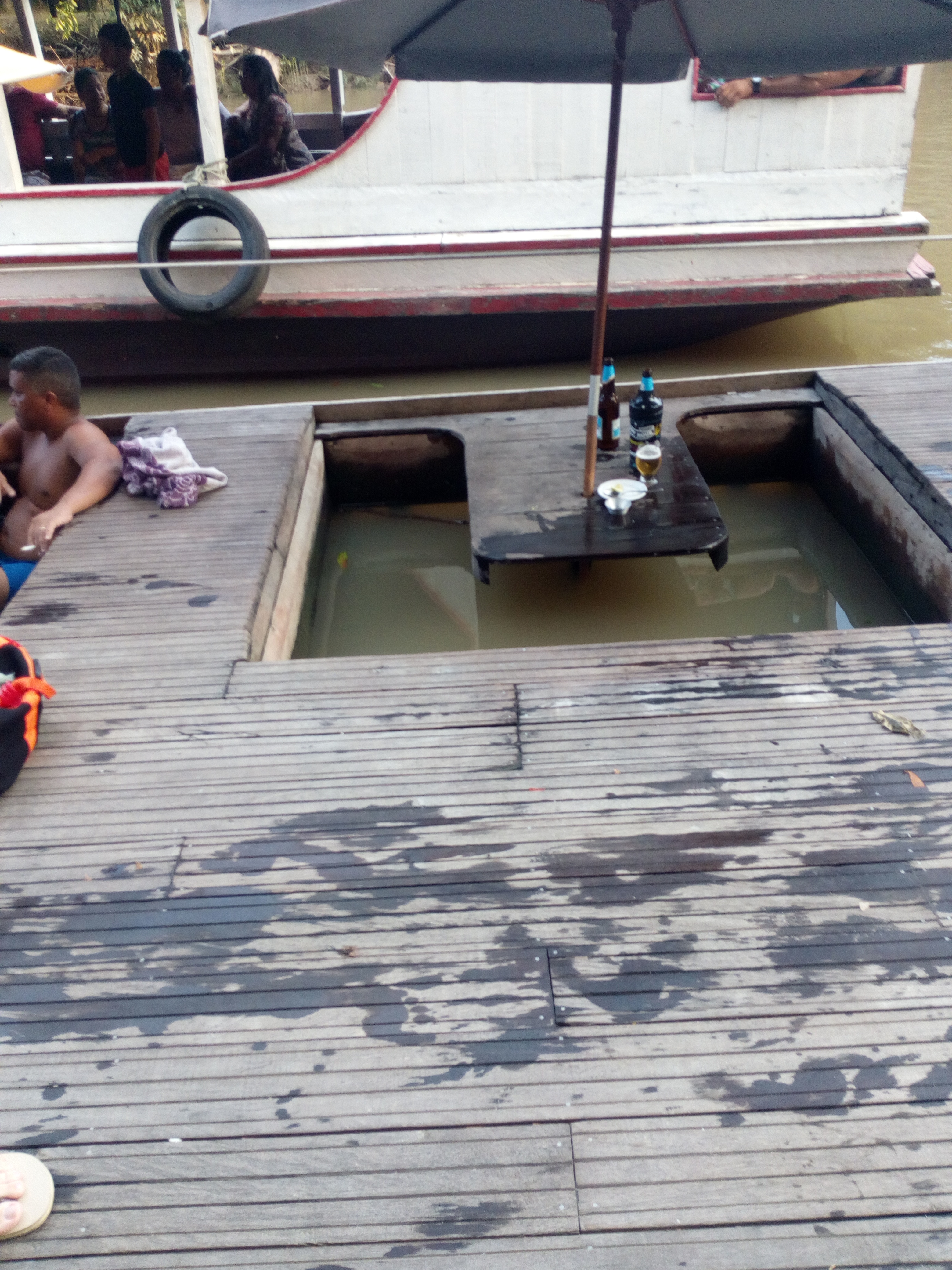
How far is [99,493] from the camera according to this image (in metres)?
4.06

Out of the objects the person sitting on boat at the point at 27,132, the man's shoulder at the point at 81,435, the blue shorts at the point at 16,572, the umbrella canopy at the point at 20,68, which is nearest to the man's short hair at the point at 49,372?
the man's shoulder at the point at 81,435

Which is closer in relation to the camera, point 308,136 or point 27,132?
point 27,132

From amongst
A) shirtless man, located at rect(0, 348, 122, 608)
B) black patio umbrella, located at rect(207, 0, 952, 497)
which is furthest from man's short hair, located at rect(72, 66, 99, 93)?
black patio umbrella, located at rect(207, 0, 952, 497)

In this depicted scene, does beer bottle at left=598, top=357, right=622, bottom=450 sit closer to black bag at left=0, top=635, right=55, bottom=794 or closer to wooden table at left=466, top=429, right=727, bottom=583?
wooden table at left=466, top=429, right=727, bottom=583

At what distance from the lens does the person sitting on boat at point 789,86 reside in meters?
5.84

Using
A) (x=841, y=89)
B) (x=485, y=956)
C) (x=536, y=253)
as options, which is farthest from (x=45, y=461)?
(x=841, y=89)

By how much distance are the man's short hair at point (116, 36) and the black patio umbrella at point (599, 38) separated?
13.3ft

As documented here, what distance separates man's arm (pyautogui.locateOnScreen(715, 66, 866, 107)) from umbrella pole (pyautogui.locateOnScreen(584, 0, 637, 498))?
2863 mm

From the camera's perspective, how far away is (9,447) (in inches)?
164

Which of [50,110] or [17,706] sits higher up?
[50,110]

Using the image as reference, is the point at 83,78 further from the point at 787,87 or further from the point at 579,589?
the point at 579,589

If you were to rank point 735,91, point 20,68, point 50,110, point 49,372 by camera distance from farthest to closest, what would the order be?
point 50,110 → point 735,91 → point 20,68 → point 49,372

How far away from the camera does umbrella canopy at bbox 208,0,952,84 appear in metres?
2.88

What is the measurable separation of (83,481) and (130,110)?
3980 mm
